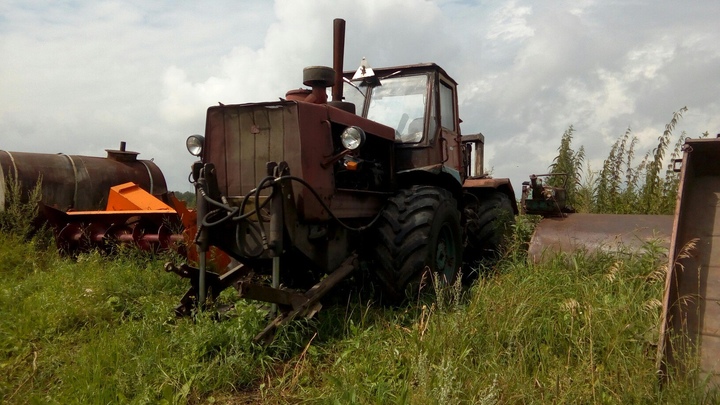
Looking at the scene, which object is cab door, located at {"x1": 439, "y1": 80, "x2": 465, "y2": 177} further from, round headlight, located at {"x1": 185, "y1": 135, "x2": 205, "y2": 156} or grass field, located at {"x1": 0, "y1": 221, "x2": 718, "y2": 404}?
round headlight, located at {"x1": 185, "y1": 135, "x2": 205, "y2": 156}

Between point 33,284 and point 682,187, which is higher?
point 682,187

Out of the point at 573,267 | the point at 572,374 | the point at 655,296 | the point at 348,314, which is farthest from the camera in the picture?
the point at 573,267

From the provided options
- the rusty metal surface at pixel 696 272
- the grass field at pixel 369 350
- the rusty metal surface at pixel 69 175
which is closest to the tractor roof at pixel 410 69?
the grass field at pixel 369 350

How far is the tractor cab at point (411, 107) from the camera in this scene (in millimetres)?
5539

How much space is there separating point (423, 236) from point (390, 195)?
2.33 ft

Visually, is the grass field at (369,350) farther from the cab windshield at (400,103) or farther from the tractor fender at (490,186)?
Answer: the tractor fender at (490,186)

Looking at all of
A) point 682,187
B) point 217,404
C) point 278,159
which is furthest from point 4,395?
point 682,187

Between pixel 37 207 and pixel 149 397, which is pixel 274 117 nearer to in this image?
pixel 149 397

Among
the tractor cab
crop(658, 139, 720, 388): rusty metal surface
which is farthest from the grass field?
the tractor cab

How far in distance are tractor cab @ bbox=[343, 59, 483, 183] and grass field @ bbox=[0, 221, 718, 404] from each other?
4.88 feet

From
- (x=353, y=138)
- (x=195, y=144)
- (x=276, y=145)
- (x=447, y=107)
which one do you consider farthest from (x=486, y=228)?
(x=195, y=144)

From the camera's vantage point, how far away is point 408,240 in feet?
14.9

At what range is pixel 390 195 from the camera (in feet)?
16.8

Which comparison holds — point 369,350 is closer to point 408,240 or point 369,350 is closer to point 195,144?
point 408,240
